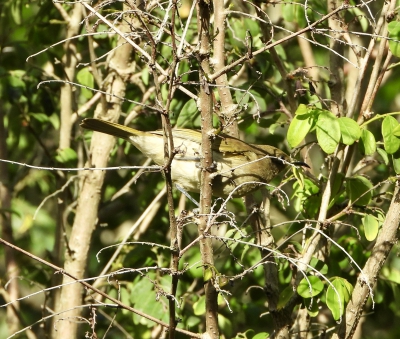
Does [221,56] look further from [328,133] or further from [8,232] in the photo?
[8,232]

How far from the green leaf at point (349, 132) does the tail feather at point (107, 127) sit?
50.4 inches

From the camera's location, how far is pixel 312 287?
9.02 feet

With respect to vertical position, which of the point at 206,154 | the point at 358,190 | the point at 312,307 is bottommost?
the point at 312,307

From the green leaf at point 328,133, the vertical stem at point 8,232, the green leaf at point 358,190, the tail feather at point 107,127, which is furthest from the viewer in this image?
the vertical stem at point 8,232

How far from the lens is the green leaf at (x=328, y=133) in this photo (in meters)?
2.62

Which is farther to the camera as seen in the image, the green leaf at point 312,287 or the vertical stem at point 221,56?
the vertical stem at point 221,56

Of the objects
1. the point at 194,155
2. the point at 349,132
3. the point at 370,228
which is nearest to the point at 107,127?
the point at 194,155

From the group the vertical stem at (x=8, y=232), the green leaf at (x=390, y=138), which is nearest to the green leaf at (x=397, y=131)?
the green leaf at (x=390, y=138)

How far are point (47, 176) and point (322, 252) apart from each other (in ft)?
6.96

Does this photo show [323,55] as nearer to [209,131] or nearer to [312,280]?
[312,280]

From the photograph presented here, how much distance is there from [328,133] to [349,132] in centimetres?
9

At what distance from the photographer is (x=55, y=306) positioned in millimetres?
4289

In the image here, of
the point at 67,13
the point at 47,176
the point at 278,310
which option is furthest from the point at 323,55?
the point at 278,310

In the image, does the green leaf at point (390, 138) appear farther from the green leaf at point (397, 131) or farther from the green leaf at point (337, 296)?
the green leaf at point (337, 296)
